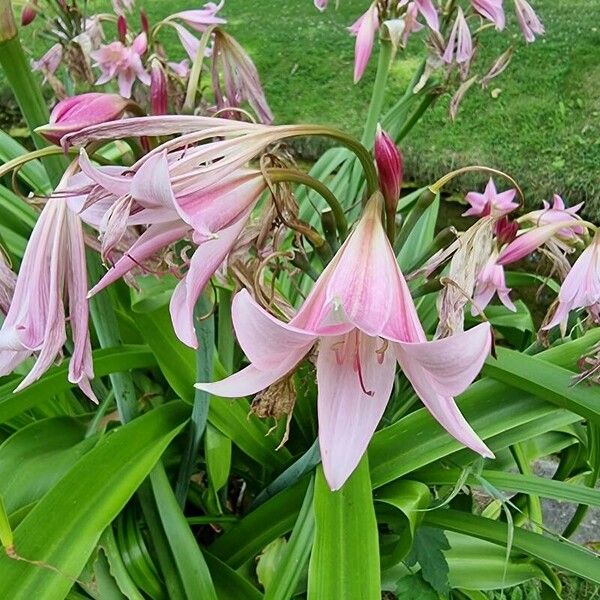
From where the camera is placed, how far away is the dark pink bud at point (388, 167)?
54cm

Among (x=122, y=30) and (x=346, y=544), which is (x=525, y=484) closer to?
(x=346, y=544)

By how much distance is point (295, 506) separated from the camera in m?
0.94

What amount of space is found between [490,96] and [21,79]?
2506 millimetres

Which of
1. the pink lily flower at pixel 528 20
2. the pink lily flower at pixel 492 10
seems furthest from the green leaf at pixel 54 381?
the pink lily flower at pixel 528 20

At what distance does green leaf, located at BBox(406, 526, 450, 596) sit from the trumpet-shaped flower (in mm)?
346

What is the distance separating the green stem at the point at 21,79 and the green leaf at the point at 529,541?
0.64 metres

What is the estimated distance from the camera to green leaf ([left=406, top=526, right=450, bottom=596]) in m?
0.88

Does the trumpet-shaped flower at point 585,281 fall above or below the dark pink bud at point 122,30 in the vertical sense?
below

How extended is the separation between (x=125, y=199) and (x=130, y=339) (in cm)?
64

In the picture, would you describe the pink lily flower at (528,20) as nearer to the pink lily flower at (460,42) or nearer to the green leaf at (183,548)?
the pink lily flower at (460,42)

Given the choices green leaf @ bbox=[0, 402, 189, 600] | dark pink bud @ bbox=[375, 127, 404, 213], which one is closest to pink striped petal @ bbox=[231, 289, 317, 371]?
dark pink bud @ bbox=[375, 127, 404, 213]

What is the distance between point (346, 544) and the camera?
2.39 ft

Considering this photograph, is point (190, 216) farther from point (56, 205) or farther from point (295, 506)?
point (295, 506)

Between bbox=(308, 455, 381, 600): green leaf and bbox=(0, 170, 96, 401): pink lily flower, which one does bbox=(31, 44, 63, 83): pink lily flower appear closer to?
bbox=(0, 170, 96, 401): pink lily flower
